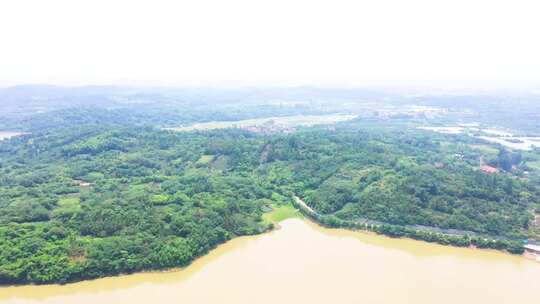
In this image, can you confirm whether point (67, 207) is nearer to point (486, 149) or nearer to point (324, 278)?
point (324, 278)

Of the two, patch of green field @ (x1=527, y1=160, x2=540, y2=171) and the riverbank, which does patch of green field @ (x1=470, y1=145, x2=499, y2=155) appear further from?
the riverbank

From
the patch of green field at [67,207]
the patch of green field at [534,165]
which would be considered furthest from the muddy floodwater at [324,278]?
the patch of green field at [534,165]

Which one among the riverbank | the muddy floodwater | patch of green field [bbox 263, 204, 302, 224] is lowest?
the muddy floodwater

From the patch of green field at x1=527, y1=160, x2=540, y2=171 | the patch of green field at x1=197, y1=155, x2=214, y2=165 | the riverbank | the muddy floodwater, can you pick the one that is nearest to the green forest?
the riverbank

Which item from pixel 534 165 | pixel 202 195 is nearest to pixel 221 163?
pixel 202 195

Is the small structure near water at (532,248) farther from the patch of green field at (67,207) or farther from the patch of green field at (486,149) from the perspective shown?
the patch of green field at (67,207)
